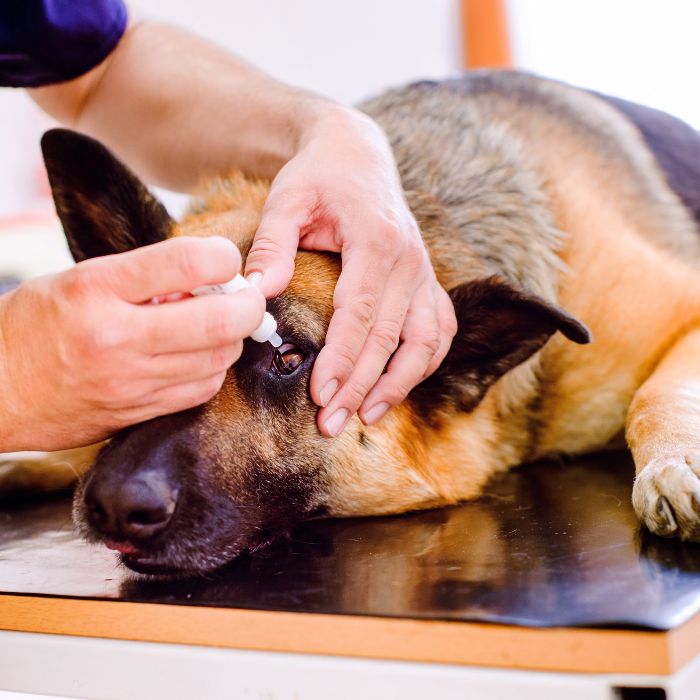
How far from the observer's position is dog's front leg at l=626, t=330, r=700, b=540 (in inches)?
37.9

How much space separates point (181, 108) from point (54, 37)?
0.88 feet

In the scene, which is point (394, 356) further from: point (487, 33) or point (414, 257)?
point (487, 33)

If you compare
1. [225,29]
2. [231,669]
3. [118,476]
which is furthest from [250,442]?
[225,29]

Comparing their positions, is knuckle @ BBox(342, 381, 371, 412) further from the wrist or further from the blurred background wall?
the blurred background wall

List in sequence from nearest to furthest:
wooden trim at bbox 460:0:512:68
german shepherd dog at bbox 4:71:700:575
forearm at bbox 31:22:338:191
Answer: german shepherd dog at bbox 4:71:700:575
forearm at bbox 31:22:338:191
wooden trim at bbox 460:0:512:68

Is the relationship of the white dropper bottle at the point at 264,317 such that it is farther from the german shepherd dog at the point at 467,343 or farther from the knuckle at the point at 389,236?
the knuckle at the point at 389,236

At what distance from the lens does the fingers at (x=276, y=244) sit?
1115 millimetres

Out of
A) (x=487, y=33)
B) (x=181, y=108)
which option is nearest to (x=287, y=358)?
(x=181, y=108)

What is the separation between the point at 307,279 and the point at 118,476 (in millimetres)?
420

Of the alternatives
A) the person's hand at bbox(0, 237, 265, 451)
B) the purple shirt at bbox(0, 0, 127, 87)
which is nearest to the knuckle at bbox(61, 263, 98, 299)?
the person's hand at bbox(0, 237, 265, 451)

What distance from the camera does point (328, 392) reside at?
1.17 meters

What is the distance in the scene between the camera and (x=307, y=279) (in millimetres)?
1243

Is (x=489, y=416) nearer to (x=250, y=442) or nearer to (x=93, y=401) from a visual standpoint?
(x=250, y=442)

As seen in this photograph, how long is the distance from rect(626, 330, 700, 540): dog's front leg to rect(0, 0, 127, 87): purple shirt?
126cm
